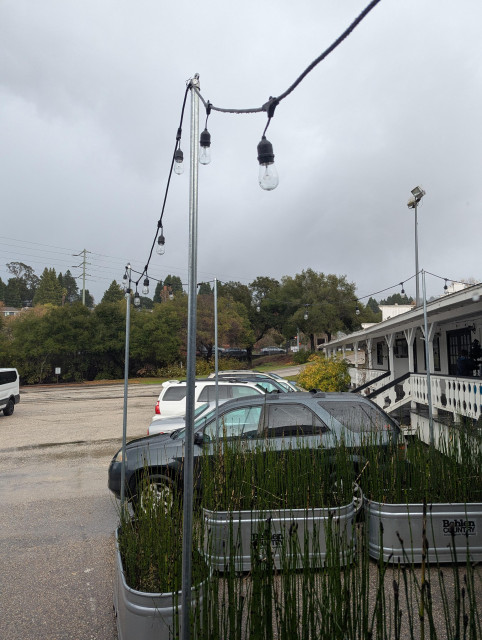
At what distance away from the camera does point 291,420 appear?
6.01 metres

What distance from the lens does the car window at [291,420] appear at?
5.89m

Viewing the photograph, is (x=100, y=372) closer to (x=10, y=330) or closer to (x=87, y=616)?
(x=10, y=330)

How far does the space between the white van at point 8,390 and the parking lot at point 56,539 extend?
5758 mm

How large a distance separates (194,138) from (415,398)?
11477 millimetres

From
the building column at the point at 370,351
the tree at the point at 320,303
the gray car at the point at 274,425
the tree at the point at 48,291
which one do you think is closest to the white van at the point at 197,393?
the gray car at the point at 274,425

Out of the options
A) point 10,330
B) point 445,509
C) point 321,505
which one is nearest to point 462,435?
point 445,509

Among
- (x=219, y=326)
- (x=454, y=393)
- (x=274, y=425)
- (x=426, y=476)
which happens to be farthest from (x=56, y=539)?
(x=219, y=326)

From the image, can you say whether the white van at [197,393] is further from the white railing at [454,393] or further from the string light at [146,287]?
the white railing at [454,393]

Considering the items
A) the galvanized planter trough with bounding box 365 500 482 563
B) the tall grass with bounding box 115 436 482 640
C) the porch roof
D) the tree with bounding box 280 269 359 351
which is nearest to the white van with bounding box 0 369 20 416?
the porch roof

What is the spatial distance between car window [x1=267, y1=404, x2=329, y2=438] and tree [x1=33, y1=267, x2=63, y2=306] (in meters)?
84.6

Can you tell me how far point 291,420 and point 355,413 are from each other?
80cm

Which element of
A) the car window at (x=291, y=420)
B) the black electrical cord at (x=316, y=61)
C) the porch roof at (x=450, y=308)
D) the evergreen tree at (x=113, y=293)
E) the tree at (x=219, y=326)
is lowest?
the car window at (x=291, y=420)

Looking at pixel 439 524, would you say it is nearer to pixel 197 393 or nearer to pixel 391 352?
pixel 197 393

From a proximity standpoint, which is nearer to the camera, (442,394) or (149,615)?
(149,615)
